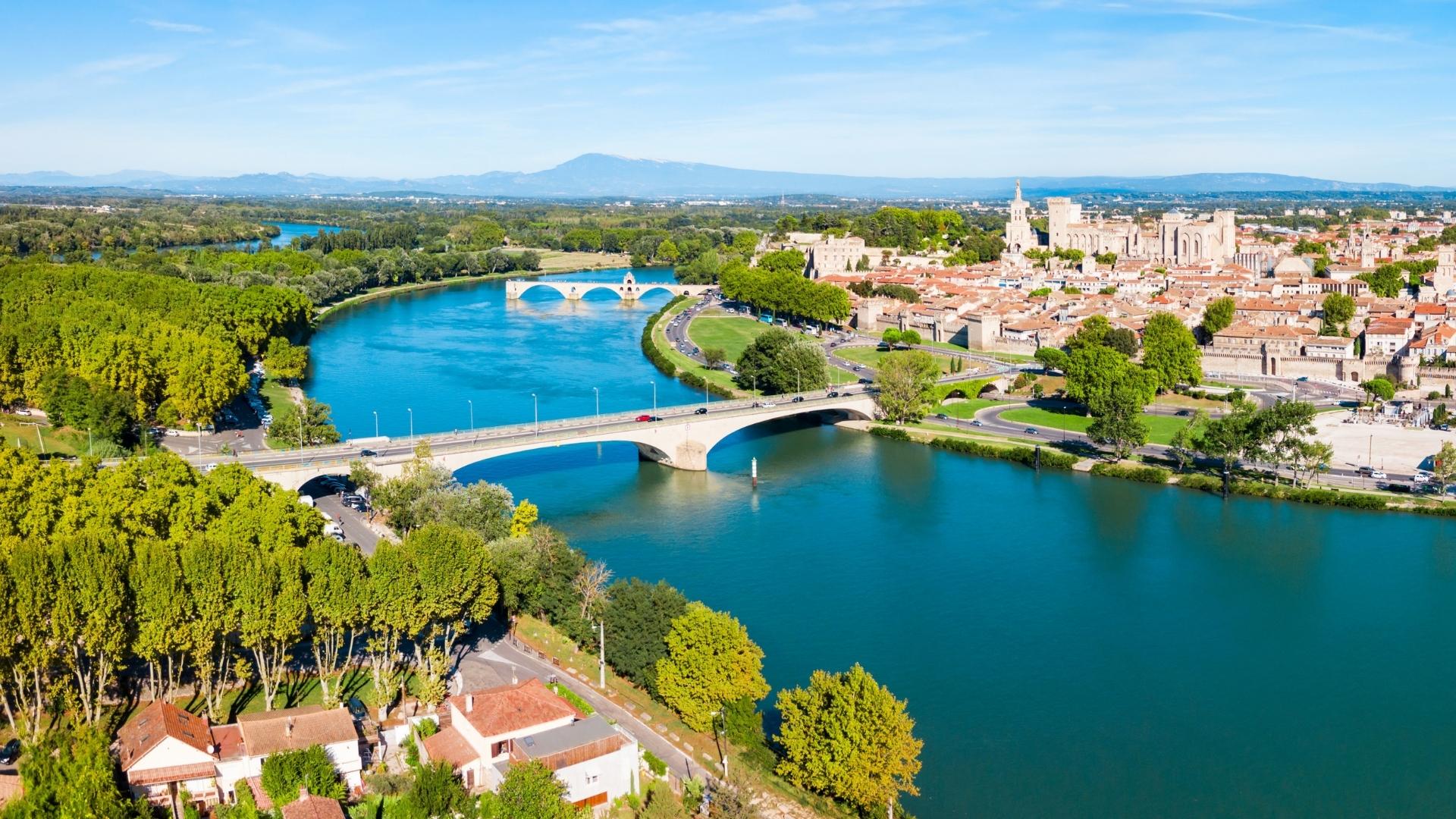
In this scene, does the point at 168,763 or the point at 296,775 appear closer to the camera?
the point at 296,775

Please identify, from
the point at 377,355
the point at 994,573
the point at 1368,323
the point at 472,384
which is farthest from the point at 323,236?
the point at 994,573

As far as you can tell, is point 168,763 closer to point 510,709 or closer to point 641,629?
point 510,709

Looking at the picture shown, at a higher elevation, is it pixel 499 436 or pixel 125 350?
pixel 125 350

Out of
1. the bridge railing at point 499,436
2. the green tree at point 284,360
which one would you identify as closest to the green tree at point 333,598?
the bridge railing at point 499,436

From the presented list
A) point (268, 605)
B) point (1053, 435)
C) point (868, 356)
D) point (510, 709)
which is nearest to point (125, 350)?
point (268, 605)

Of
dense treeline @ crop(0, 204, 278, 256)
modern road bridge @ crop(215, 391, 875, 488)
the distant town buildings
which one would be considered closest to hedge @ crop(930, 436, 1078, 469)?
modern road bridge @ crop(215, 391, 875, 488)

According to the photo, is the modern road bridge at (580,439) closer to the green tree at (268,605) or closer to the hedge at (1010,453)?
the hedge at (1010,453)

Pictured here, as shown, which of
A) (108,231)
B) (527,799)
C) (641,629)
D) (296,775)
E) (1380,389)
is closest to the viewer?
(527,799)
